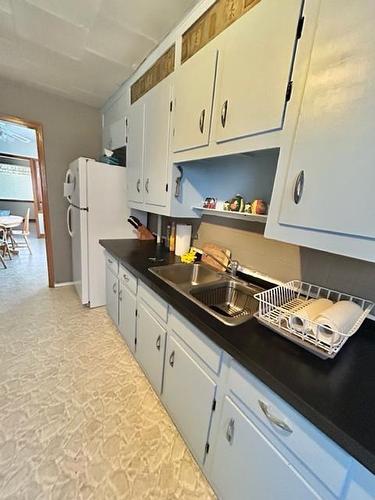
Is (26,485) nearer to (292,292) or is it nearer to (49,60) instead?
(292,292)

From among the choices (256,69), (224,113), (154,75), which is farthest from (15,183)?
(256,69)

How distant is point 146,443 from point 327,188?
1608 mm

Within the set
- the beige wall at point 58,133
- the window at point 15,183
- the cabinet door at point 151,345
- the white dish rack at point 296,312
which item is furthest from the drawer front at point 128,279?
the window at point 15,183

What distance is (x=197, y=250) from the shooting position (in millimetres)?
1944

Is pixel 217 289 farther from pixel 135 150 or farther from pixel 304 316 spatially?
pixel 135 150

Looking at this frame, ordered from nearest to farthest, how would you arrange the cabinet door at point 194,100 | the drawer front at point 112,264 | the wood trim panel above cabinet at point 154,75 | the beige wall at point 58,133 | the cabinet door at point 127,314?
1. the cabinet door at point 194,100
2. the wood trim panel above cabinet at point 154,75
3. the cabinet door at point 127,314
4. the drawer front at point 112,264
5. the beige wall at point 58,133

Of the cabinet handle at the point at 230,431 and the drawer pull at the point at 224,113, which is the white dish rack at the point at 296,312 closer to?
the cabinet handle at the point at 230,431

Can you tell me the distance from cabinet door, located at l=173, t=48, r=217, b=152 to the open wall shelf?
18.6 inches

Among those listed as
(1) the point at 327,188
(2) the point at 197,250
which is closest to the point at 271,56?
(1) the point at 327,188

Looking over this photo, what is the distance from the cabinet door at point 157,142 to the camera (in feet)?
5.39

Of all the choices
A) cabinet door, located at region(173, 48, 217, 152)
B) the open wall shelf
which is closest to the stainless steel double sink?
the open wall shelf

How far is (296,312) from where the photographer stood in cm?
84

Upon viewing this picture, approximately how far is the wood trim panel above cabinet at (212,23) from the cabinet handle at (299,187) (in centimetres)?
86

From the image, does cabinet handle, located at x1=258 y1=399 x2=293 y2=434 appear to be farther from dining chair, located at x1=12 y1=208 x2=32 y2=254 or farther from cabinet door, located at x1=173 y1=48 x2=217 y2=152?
dining chair, located at x1=12 y1=208 x2=32 y2=254
